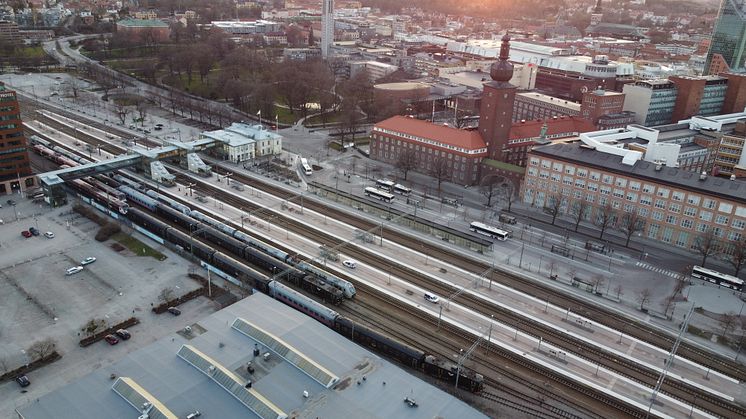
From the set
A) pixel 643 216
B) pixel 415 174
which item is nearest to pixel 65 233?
pixel 415 174

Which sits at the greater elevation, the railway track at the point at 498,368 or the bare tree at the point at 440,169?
the bare tree at the point at 440,169

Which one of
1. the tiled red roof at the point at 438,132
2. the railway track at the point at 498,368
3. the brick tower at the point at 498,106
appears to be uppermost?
the brick tower at the point at 498,106

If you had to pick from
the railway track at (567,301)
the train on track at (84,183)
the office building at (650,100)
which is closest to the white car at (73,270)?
the train on track at (84,183)

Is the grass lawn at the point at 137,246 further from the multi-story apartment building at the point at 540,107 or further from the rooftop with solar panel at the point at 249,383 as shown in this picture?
the multi-story apartment building at the point at 540,107

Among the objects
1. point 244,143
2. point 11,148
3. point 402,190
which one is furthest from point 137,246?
point 402,190

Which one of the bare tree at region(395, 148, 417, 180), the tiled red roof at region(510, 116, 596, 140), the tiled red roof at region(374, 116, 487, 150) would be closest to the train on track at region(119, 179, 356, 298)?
the bare tree at region(395, 148, 417, 180)

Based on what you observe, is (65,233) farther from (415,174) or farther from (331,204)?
(415,174)

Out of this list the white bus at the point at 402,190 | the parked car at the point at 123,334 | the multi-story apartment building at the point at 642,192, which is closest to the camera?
the parked car at the point at 123,334
